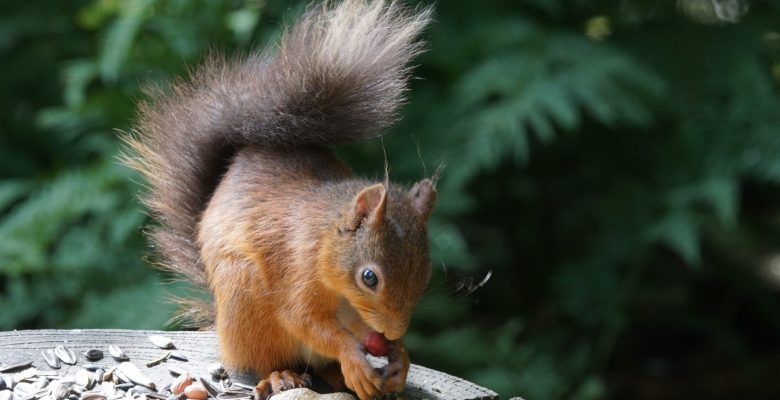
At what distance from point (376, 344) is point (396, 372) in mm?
56

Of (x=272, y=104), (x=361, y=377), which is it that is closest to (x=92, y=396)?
(x=361, y=377)

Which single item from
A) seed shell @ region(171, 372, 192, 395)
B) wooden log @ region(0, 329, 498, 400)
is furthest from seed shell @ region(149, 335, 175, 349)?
seed shell @ region(171, 372, 192, 395)

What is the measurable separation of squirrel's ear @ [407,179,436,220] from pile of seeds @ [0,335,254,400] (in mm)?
411

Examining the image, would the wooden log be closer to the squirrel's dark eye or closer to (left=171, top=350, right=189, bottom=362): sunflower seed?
(left=171, top=350, right=189, bottom=362): sunflower seed

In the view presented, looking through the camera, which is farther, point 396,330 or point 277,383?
point 277,383

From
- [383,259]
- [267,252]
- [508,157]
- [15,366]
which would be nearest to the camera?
[383,259]

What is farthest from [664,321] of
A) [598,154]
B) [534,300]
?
[598,154]

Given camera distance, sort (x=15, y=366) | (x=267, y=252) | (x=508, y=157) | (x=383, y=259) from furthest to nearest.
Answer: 1. (x=508, y=157)
2. (x=15, y=366)
3. (x=267, y=252)
4. (x=383, y=259)

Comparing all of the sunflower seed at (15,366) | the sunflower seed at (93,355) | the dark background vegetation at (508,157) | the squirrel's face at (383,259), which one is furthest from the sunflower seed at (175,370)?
the dark background vegetation at (508,157)

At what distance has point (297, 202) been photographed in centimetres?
167

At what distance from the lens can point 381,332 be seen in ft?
5.21

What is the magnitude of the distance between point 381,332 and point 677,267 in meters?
2.49

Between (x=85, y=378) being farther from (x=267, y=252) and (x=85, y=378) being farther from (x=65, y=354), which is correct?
(x=267, y=252)

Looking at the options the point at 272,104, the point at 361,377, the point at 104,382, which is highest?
the point at 272,104
